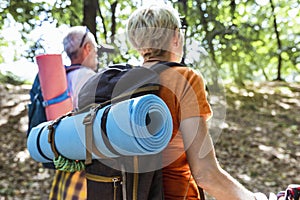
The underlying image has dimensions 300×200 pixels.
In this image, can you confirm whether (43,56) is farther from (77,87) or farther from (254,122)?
(254,122)

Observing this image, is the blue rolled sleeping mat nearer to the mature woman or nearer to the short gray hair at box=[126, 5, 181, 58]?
the mature woman

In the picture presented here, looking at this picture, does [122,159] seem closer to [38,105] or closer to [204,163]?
[204,163]

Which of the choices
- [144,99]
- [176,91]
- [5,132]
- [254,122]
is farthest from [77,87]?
[254,122]

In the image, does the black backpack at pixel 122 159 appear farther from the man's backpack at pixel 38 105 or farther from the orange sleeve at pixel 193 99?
the man's backpack at pixel 38 105

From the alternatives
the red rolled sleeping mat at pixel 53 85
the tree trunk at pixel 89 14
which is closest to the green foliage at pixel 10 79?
the tree trunk at pixel 89 14

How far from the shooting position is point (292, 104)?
32.0 feet

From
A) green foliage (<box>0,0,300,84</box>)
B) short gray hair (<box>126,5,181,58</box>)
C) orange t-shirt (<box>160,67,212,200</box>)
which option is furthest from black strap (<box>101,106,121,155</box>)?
green foliage (<box>0,0,300,84</box>)

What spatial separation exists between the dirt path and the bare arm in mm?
3334

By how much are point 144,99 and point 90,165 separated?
0.52 meters

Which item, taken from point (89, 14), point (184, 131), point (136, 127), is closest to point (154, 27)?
point (184, 131)

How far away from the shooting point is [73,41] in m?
2.86

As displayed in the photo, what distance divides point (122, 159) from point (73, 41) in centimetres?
143

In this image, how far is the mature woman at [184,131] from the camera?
1.61 meters

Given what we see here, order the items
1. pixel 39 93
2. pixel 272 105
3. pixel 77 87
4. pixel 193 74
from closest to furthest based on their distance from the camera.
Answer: pixel 193 74
pixel 77 87
pixel 39 93
pixel 272 105
